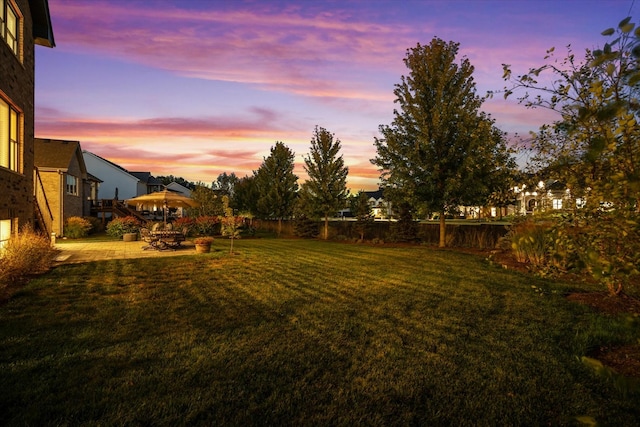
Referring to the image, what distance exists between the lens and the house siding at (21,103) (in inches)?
372

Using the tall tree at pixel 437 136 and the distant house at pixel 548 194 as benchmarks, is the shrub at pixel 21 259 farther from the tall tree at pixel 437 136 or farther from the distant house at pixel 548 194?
the tall tree at pixel 437 136

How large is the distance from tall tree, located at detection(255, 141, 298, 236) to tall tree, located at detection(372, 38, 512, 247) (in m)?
12.2

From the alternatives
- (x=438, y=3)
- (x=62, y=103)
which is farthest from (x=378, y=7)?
(x=62, y=103)

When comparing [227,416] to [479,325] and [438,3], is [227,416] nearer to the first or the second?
[479,325]

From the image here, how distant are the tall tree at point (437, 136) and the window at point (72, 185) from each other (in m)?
22.4

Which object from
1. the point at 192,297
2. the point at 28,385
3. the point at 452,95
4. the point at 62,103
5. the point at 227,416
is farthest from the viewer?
the point at 62,103

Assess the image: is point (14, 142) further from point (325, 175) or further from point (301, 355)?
point (325, 175)

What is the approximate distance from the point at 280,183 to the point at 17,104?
66.0 feet

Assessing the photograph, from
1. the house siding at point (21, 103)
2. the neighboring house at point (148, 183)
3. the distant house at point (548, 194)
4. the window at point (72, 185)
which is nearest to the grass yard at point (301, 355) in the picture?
the distant house at point (548, 194)

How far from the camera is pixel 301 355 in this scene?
4797mm

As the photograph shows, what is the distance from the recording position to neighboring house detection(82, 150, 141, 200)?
45844 millimetres

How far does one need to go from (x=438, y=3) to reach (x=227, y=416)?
34.7ft

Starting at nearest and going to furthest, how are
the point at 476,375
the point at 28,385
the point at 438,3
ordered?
1. the point at 28,385
2. the point at 476,375
3. the point at 438,3

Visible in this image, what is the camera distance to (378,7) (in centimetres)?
1069
